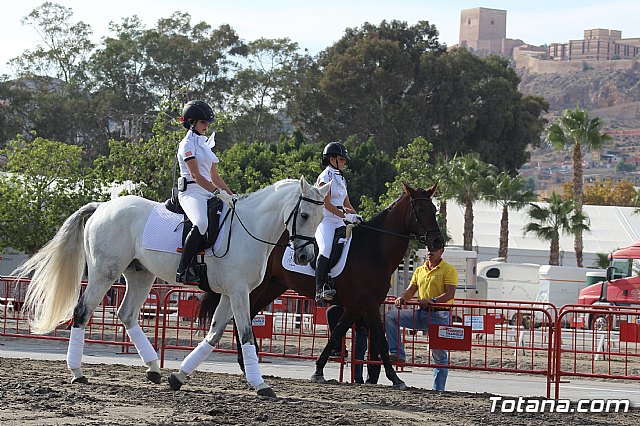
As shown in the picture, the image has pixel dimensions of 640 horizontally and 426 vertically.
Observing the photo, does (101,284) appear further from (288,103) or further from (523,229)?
(288,103)

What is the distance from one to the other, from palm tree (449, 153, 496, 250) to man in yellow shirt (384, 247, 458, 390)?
1631 inches

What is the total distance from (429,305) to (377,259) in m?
1.10

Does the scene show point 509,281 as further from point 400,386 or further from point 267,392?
point 267,392

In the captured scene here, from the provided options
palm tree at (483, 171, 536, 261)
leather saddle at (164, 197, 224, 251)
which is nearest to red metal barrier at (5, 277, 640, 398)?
leather saddle at (164, 197, 224, 251)

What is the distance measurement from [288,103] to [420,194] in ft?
214

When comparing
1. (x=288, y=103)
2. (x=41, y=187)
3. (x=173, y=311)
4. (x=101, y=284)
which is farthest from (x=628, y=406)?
(x=288, y=103)

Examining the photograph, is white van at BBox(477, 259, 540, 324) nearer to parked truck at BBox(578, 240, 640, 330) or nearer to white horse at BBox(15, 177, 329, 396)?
parked truck at BBox(578, 240, 640, 330)

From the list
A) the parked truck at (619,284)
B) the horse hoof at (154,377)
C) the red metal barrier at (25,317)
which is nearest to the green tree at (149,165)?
the red metal barrier at (25,317)

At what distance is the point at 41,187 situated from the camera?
31.7 meters

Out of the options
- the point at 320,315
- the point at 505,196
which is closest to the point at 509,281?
the point at 505,196

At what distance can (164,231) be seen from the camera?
11797mm

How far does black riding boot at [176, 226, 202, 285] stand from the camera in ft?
37.1

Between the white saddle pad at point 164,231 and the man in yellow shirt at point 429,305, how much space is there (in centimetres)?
371

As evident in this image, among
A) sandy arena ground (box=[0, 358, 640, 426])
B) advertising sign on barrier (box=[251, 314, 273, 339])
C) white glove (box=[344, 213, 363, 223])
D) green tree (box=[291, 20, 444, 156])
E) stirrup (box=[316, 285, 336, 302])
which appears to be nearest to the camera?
sandy arena ground (box=[0, 358, 640, 426])
